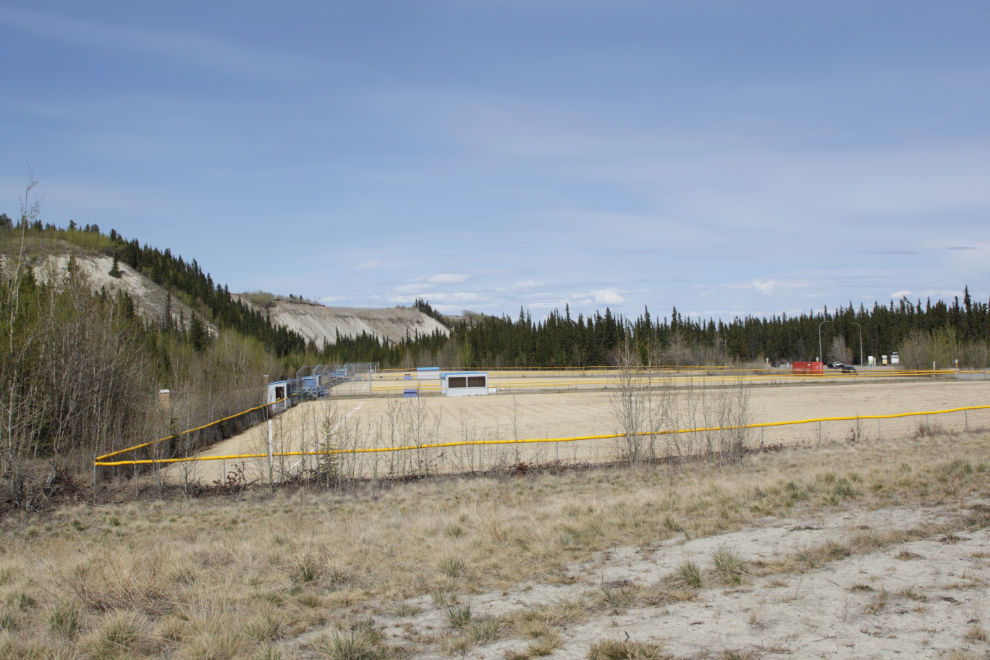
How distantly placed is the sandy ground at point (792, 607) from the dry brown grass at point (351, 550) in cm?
28

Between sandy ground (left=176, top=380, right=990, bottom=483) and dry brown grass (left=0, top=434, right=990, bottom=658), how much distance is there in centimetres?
406

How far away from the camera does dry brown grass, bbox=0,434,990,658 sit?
21.8 feet

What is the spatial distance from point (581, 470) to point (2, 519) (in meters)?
17.0

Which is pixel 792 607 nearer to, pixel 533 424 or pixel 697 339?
pixel 533 424

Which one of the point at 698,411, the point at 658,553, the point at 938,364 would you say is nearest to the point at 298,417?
the point at 698,411

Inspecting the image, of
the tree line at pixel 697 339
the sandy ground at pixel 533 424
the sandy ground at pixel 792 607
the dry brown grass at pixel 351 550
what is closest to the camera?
the sandy ground at pixel 792 607

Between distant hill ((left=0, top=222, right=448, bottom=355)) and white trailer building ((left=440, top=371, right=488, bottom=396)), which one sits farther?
distant hill ((left=0, top=222, right=448, bottom=355))

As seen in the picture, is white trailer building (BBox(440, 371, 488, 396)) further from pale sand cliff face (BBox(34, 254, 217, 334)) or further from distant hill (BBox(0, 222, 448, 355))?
pale sand cliff face (BBox(34, 254, 217, 334))

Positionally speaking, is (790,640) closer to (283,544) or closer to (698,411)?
(283,544)

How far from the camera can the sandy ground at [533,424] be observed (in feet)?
78.4

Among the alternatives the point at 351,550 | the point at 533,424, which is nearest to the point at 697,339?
the point at 533,424

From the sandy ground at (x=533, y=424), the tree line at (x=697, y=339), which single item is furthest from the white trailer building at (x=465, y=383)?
the tree line at (x=697, y=339)

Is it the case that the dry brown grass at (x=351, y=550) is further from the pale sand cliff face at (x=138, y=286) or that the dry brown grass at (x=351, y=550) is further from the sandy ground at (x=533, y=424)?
the pale sand cliff face at (x=138, y=286)

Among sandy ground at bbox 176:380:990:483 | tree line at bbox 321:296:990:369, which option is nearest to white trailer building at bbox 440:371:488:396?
A: sandy ground at bbox 176:380:990:483
